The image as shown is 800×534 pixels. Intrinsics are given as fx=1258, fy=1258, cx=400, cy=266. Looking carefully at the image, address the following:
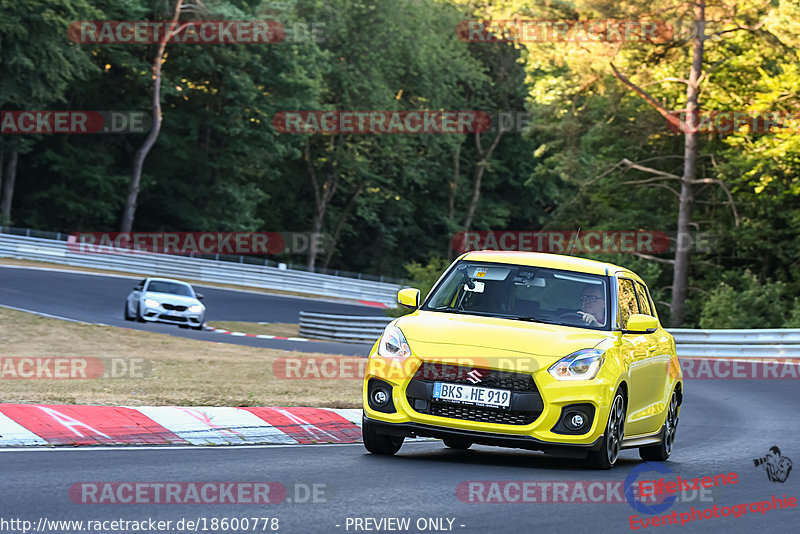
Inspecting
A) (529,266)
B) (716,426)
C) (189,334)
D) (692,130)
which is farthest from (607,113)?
(529,266)

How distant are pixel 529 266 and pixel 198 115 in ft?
177

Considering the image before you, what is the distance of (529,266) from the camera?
429 inches

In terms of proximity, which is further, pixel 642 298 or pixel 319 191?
pixel 319 191

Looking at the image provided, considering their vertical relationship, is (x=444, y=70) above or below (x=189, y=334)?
above

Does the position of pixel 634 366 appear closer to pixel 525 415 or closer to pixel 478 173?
pixel 525 415

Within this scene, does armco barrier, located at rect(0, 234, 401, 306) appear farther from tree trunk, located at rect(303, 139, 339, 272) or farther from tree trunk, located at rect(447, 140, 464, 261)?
tree trunk, located at rect(447, 140, 464, 261)

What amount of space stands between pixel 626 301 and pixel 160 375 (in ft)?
29.0

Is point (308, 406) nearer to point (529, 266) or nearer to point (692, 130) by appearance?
point (529, 266)

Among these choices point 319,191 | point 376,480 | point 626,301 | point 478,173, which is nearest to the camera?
point 376,480

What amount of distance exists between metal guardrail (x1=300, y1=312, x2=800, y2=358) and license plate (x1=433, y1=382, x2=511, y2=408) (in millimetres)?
18170

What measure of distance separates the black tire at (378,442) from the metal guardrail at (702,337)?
1778 centimetres

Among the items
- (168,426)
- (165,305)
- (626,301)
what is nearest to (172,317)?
(165,305)

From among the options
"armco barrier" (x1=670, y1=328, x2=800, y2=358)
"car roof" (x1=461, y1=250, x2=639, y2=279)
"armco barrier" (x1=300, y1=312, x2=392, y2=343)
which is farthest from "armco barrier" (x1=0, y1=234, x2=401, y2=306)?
"car roof" (x1=461, y1=250, x2=639, y2=279)

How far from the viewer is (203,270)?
2119 inches
